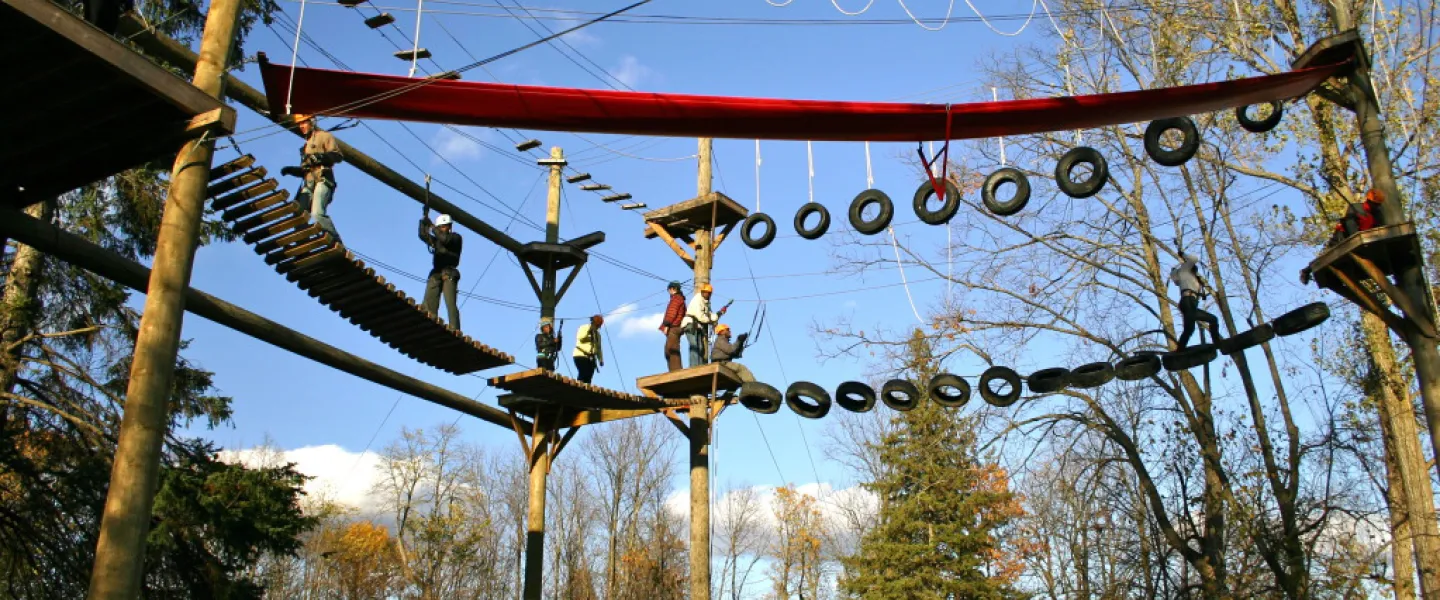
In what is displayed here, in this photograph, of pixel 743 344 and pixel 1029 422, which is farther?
pixel 1029 422

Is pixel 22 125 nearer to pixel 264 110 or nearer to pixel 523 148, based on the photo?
pixel 264 110

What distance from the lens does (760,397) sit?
38.9ft

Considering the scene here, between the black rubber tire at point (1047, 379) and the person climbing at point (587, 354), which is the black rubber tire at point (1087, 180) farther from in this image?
the person climbing at point (587, 354)

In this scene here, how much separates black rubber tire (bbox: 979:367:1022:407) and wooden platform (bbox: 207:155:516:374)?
186 inches

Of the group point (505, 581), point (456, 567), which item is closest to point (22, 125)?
point (456, 567)

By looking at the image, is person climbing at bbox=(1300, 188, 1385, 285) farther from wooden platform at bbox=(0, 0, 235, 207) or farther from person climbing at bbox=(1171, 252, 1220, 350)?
wooden platform at bbox=(0, 0, 235, 207)

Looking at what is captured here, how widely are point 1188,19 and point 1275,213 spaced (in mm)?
2989

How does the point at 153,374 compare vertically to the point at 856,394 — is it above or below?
below

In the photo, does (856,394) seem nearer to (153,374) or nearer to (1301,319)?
(1301,319)

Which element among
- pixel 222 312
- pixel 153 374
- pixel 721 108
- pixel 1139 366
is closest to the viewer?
pixel 153 374

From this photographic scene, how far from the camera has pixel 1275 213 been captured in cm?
1469

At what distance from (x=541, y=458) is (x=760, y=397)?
2993 mm

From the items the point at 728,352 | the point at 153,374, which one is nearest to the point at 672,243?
the point at 728,352

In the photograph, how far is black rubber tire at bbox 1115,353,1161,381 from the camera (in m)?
10.4
